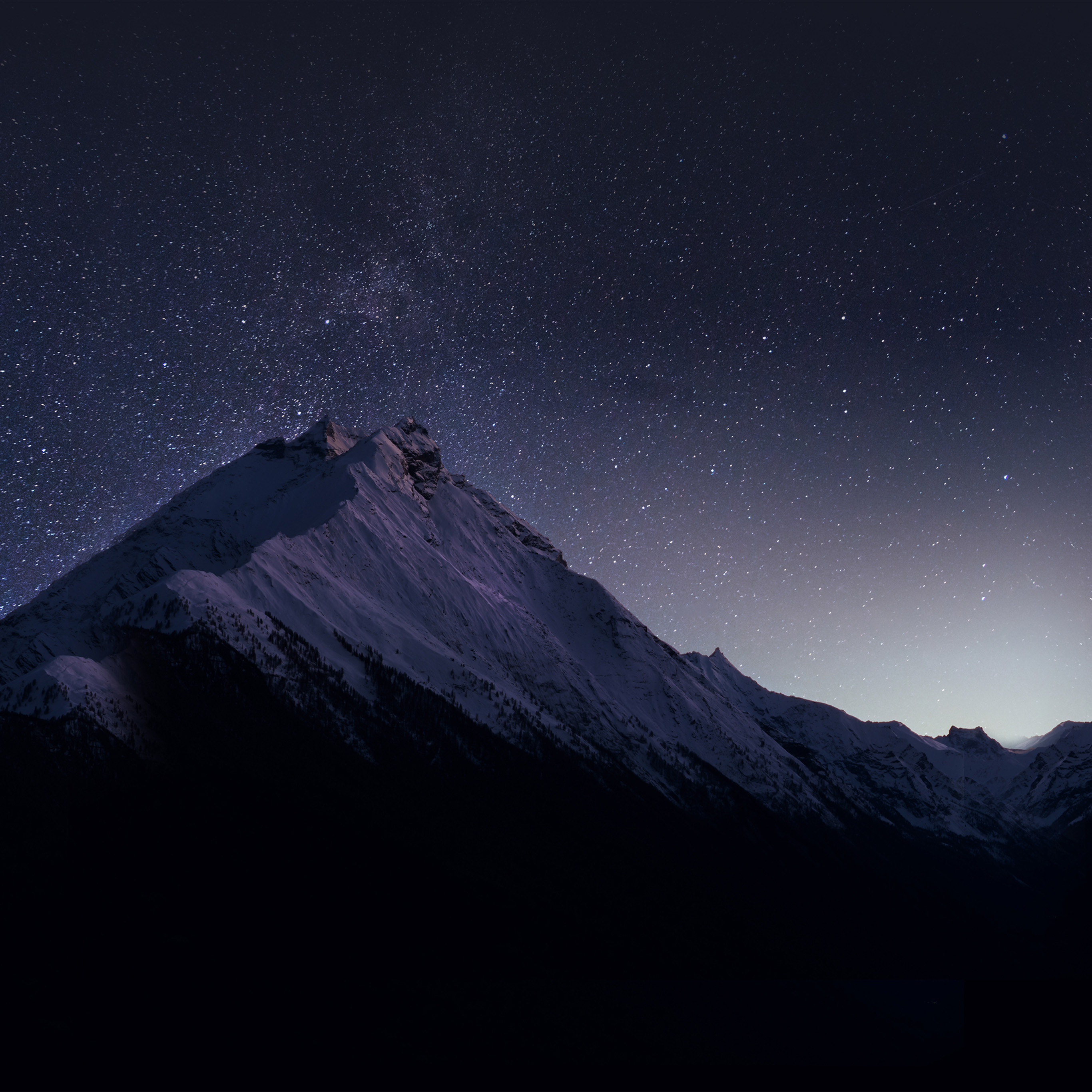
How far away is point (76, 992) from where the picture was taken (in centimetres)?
7256

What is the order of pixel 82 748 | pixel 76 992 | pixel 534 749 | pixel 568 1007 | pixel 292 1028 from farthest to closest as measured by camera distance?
pixel 534 749
pixel 82 748
pixel 568 1007
pixel 292 1028
pixel 76 992

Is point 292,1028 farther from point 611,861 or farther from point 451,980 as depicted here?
point 611,861

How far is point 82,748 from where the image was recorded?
354ft

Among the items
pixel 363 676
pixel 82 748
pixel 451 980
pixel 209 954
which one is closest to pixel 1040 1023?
pixel 209 954

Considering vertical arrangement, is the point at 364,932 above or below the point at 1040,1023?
below

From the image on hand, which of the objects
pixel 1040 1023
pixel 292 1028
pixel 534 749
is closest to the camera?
pixel 1040 1023

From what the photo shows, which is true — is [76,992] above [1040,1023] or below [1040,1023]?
below

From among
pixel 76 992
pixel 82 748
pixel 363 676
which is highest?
pixel 363 676

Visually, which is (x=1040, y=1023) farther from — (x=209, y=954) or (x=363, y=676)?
(x=363, y=676)

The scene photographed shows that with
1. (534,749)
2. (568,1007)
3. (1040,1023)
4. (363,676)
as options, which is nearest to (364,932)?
(568,1007)

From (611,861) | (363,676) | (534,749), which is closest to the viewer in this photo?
(611,861)

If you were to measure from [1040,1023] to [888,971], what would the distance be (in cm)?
22955

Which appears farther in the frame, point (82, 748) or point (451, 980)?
point (82, 748)

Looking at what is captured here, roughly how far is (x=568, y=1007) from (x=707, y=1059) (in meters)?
19.6
